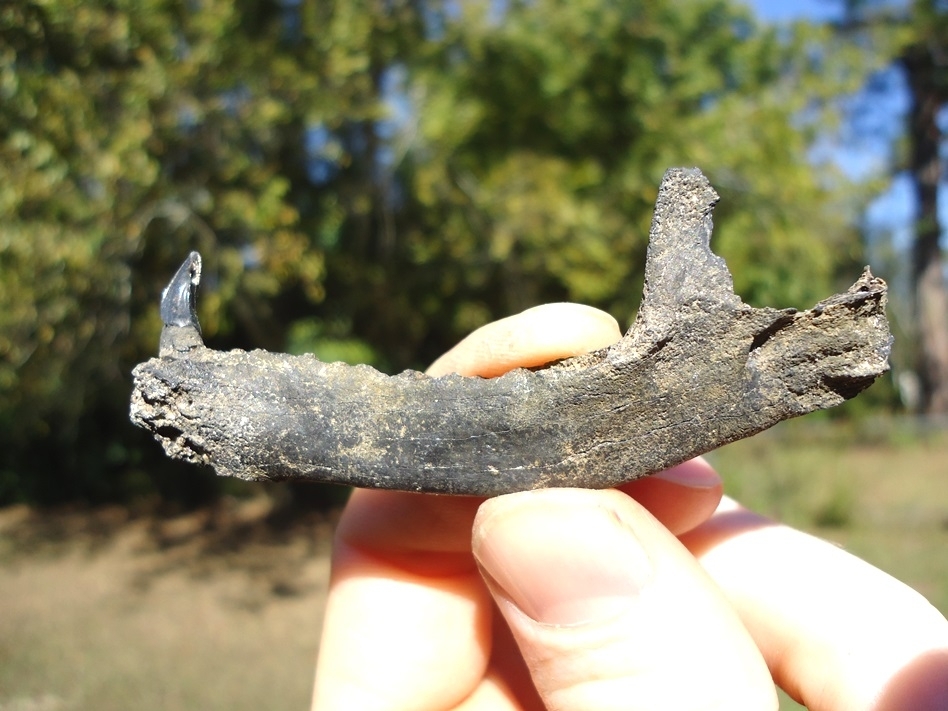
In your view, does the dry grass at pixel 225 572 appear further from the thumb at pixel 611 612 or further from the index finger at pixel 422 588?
the thumb at pixel 611 612

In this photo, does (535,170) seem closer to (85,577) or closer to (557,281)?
(557,281)

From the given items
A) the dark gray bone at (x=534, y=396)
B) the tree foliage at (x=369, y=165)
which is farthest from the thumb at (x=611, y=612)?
the tree foliage at (x=369, y=165)

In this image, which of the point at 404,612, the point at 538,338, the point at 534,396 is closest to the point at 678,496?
the point at 538,338

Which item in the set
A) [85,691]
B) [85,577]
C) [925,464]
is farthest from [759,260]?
[85,577]

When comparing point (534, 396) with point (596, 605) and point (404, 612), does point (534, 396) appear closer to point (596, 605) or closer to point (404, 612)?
point (596, 605)

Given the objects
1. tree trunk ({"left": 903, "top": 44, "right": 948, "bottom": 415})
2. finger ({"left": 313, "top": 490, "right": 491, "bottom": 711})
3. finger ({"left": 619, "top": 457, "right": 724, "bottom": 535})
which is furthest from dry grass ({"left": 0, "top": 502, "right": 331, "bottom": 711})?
tree trunk ({"left": 903, "top": 44, "right": 948, "bottom": 415})
